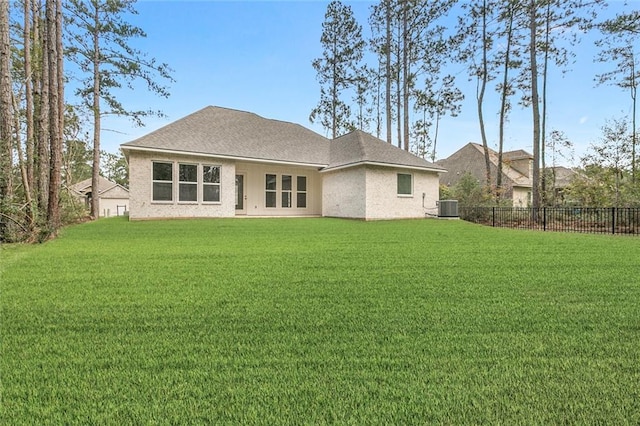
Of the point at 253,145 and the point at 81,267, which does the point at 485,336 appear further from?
the point at 253,145

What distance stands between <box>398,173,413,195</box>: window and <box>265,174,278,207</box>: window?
580 centimetres

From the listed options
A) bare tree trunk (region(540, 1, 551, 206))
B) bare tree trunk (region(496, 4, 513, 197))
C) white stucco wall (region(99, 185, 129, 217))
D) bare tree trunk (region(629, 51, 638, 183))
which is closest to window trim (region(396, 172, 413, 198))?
bare tree trunk (region(496, 4, 513, 197))

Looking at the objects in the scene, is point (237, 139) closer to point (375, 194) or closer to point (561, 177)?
point (375, 194)

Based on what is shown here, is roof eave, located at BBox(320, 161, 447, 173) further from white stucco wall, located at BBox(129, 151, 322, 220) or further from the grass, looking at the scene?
the grass

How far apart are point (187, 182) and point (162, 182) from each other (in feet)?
2.93

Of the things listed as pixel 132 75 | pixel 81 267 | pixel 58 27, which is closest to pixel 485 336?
pixel 81 267

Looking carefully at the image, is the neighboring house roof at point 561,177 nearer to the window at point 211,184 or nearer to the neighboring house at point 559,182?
the neighboring house at point 559,182

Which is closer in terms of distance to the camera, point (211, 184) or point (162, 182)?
point (162, 182)

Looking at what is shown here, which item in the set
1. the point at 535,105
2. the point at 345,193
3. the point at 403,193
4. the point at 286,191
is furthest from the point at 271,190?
the point at 535,105

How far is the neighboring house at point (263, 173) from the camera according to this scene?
40.5 feet

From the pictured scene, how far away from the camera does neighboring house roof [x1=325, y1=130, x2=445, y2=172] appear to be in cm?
1402

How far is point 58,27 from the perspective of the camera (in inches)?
347

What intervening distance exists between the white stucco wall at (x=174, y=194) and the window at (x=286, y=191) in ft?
9.49

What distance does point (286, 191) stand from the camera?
16.2m
